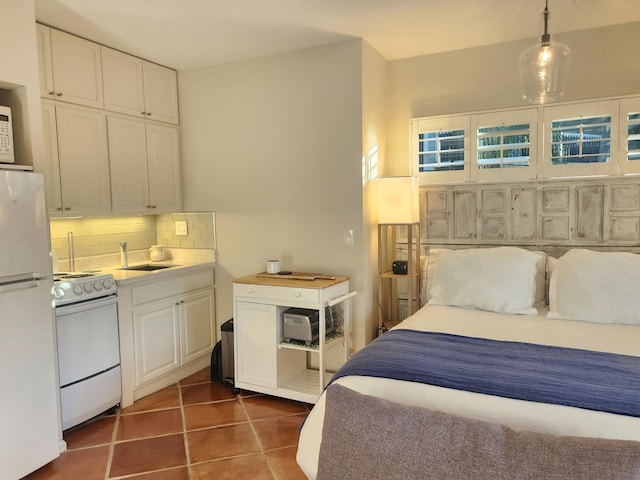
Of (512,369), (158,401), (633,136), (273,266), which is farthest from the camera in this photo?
(273,266)

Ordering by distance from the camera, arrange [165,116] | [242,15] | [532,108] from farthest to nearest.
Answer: [165,116] → [532,108] → [242,15]

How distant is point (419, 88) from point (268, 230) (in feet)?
5.38

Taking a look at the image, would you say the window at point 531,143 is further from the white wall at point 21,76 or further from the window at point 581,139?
the white wall at point 21,76

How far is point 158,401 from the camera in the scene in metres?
3.15

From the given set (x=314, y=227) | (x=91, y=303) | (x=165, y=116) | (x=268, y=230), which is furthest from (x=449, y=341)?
(x=165, y=116)

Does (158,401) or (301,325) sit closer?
(301,325)

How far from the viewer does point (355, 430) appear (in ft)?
4.53

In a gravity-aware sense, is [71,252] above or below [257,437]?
above

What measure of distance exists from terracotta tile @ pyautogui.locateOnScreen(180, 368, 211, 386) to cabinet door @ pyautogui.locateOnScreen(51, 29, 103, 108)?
2.14m

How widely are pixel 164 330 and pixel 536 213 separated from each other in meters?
2.84

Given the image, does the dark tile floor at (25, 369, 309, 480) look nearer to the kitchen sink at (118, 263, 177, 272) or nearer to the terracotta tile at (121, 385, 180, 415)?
the terracotta tile at (121, 385, 180, 415)

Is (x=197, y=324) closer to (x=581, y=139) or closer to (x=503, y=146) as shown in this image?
(x=503, y=146)

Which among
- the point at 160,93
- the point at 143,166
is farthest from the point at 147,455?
the point at 160,93

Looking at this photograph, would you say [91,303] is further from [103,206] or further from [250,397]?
[250,397]
